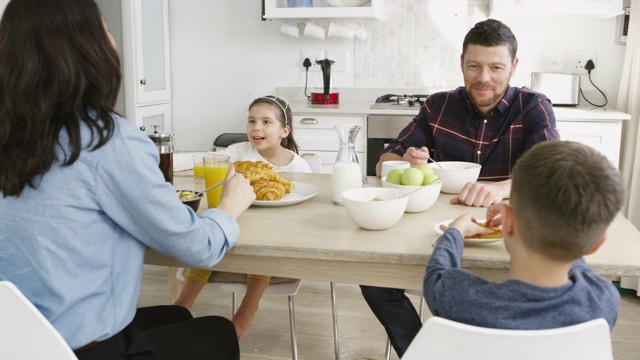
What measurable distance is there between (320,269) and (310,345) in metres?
1.32

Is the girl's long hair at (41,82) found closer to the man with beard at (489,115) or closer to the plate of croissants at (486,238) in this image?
the plate of croissants at (486,238)

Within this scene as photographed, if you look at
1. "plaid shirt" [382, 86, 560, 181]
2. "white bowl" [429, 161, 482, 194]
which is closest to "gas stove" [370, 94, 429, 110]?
"plaid shirt" [382, 86, 560, 181]

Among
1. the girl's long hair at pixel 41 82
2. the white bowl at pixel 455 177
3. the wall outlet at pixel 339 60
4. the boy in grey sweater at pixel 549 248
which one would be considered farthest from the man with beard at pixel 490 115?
the wall outlet at pixel 339 60

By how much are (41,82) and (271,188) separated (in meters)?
0.73

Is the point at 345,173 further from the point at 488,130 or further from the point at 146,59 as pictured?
the point at 146,59

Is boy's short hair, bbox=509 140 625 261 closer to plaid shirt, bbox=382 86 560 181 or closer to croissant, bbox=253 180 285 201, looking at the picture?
croissant, bbox=253 180 285 201

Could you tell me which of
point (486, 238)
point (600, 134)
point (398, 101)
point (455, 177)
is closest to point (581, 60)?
point (600, 134)

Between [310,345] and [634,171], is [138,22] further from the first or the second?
[634,171]

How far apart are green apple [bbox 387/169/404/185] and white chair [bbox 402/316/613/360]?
0.81 m

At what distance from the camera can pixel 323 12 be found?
13.4ft

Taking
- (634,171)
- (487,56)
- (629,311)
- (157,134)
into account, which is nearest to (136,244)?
(157,134)

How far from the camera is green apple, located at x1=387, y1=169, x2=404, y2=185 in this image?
5.88 feet

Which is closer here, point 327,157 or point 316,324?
point 316,324

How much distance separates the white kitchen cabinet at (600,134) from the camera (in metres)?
3.54
